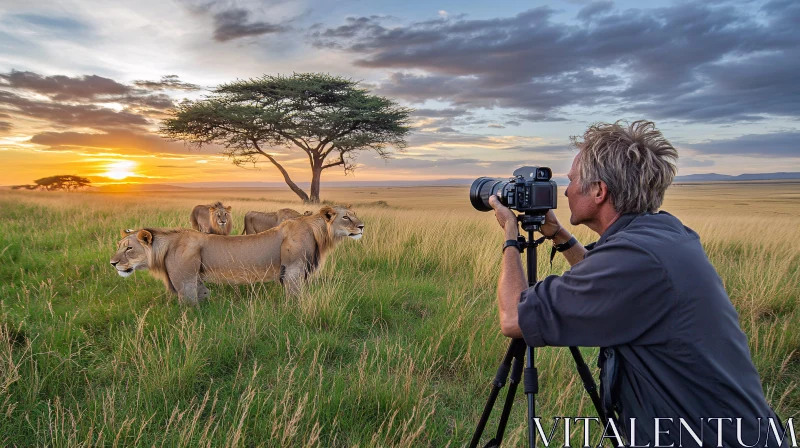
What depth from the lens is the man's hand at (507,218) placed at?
237 cm

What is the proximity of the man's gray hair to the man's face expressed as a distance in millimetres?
36

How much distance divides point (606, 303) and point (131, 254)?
541cm

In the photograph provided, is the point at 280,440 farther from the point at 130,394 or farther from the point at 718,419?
the point at 718,419

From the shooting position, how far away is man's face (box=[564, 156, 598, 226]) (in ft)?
7.30

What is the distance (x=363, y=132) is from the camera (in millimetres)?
30719

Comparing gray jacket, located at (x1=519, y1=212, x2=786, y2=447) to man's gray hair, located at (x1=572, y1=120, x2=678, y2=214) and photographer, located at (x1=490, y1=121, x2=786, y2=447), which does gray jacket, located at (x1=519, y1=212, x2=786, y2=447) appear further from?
man's gray hair, located at (x1=572, y1=120, x2=678, y2=214)

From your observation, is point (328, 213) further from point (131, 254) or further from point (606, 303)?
point (606, 303)

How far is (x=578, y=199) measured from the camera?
2.26 m

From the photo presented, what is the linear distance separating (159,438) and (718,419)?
9.91ft

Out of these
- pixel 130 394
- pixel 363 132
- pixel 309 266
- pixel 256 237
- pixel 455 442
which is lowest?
pixel 455 442

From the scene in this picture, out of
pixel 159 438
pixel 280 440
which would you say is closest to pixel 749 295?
pixel 280 440

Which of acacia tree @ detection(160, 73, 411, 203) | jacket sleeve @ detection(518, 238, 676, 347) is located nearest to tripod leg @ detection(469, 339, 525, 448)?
jacket sleeve @ detection(518, 238, 676, 347)

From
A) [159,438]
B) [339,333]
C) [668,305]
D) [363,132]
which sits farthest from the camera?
[363,132]

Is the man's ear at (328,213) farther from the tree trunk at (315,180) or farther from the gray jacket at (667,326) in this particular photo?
the tree trunk at (315,180)
